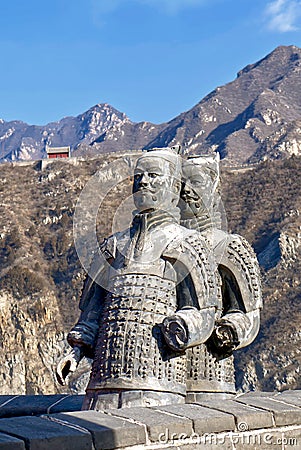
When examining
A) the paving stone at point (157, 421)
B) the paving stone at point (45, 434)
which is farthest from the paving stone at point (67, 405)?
the paving stone at point (45, 434)

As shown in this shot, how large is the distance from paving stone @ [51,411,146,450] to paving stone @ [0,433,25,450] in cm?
44

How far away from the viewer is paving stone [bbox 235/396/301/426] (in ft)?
15.5

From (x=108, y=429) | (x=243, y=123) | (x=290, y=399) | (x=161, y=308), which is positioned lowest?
(x=108, y=429)

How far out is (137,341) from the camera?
5.07 m

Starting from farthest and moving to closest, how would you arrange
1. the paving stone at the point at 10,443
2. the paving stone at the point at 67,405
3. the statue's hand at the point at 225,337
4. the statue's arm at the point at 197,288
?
the paving stone at the point at 67,405
the statue's hand at the point at 225,337
the statue's arm at the point at 197,288
the paving stone at the point at 10,443

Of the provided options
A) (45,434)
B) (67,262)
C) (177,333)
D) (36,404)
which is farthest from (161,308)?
(67,262)

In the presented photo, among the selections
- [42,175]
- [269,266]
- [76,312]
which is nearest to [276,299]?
[269,266]

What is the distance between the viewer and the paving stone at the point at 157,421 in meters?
4.06

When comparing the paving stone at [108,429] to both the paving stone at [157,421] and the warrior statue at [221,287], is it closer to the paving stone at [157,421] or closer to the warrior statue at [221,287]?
the paving stone at [157,421]

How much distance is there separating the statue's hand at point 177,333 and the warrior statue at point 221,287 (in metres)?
0.68

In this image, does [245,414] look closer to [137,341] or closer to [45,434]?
[137,341]

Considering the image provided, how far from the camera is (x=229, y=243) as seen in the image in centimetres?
618

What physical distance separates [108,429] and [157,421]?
0.34 m

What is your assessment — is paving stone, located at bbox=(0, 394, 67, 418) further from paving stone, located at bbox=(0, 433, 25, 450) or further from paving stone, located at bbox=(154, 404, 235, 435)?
paving stone, located at bbox=(0, 433, 25, 450)
